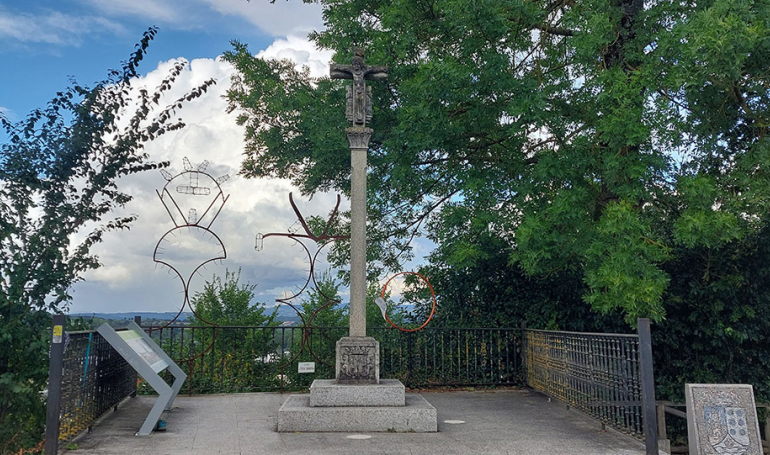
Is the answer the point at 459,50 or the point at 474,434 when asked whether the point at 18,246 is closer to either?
the point at 474,434

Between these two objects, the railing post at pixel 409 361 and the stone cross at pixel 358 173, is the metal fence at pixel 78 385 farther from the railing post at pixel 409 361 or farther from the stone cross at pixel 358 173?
the railing post at pixel 409 361

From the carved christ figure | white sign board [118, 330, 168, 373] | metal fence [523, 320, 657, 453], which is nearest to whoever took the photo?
metal fence [523, 320, 657, 453]

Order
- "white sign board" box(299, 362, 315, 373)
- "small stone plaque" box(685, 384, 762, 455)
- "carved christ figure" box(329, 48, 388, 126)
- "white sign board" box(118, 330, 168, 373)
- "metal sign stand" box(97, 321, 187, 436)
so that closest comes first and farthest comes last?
"small stone plaque" box(685, 384, 762, 455)
"metal sign stand" box(97, 321, 187, 436)
"white sign board" box(118, 330, 168, 373)
"carved christ figure" box(329, 48, 388, 126)
"white sign board" box(299, 362, 315, 373)

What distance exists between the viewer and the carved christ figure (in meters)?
9.20

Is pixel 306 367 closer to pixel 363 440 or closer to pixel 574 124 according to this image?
pixel 363 440

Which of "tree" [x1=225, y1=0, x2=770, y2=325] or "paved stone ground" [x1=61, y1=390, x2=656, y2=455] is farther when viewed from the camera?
"tree" [x1=225, y1=0, x2=770, y2=325]

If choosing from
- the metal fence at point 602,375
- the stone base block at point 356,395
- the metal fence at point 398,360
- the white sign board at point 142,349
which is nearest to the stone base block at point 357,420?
the stone base block at point 356,395

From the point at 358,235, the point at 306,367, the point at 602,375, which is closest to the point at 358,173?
the point at 358,235

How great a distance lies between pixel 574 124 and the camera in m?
12.0

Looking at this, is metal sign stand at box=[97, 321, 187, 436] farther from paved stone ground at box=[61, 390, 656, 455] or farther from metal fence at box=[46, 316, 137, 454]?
metal fence at box=[46, 316, 137, 454]

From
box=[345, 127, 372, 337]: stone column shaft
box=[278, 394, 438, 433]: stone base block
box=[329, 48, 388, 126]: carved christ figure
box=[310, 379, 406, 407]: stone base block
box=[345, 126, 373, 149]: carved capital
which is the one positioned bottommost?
box=[278, 394, 438, 433]: stone base block

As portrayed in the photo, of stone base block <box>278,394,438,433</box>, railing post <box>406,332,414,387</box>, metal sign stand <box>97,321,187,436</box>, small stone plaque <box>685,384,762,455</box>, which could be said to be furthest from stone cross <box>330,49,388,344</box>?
small stone plaque <box>685,384,762,455</box>

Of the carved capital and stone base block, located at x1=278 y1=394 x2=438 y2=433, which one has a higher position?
the carved capital

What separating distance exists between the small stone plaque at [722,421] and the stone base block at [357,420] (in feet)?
10.3
